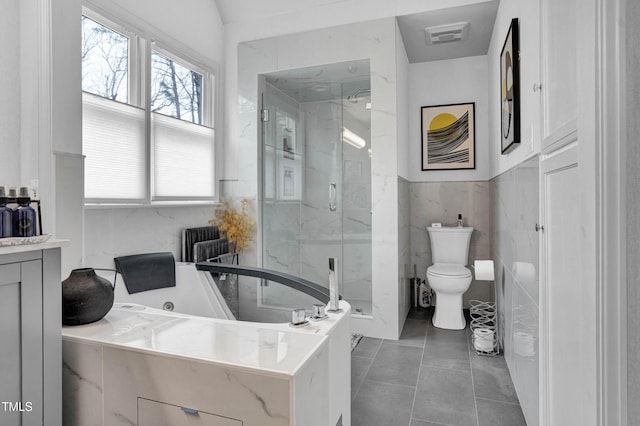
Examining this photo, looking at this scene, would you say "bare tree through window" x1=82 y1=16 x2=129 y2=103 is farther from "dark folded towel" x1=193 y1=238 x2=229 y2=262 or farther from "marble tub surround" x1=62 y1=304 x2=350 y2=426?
"marble tub surround" x1=62 y1=304 x2=350 y2=426

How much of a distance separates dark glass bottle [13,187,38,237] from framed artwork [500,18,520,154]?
224cm

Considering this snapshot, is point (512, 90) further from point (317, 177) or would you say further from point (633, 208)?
point (317, 177)

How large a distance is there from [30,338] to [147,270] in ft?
4.60

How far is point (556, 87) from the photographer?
4.25 ft

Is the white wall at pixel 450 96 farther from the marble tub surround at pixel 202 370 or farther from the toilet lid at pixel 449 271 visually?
the marble tub surround at pixel 202 370

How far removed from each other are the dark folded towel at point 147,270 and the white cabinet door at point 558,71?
2441 millimetres

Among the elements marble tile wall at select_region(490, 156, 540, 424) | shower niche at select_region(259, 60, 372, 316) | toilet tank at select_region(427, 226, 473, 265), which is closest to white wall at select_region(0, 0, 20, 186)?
shower niche at select_region(259, 60, 372, 316)

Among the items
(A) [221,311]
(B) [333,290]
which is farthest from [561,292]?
(A) [221,311]

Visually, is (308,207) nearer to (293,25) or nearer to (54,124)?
(293,25)

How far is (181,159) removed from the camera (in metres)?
3.07

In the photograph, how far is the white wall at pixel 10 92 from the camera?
1.90m

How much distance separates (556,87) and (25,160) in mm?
2443

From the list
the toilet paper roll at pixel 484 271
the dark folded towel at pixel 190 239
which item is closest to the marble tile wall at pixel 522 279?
the toilet paper roll at pixel 484 271

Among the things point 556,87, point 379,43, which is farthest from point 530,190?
point 379,43
